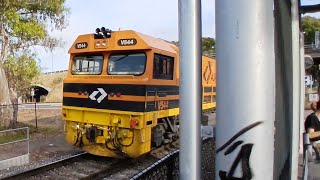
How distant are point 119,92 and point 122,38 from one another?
4.79 ft

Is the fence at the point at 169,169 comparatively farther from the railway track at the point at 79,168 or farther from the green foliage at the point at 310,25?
the green foliage at the point at 310,25

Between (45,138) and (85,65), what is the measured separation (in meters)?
5.43

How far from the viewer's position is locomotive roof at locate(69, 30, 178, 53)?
9.76 metres

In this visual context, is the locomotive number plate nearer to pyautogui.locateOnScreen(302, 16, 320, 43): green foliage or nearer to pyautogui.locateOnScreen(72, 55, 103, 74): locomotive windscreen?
pyautogui.locateOnScreen(72, 55, 103, 74): locomotive windscreen

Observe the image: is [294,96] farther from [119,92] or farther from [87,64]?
[87,64]

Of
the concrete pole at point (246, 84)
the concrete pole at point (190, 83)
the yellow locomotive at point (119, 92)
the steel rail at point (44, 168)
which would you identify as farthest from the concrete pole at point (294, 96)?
the yellow locomotive at point (119, 92)

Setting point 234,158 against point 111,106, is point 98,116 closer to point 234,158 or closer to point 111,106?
point 111,106

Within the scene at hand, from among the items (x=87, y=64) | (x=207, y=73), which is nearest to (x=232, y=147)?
(x=87, y=64)

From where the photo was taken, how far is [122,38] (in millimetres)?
10023

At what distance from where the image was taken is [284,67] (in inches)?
71.3

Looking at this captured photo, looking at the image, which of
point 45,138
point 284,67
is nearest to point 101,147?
point 45,138

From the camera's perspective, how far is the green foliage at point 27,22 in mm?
17359

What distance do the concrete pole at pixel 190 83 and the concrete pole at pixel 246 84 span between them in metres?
0.14

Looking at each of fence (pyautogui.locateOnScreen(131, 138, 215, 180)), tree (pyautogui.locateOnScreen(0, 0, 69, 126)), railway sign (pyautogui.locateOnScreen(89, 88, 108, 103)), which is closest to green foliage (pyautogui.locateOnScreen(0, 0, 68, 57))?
tree (pyautogui.locateOnScreen(0, 0, 69, 126))
